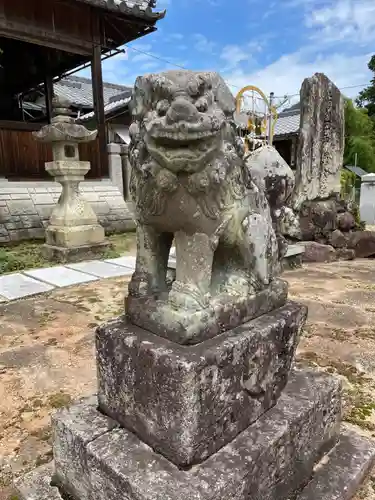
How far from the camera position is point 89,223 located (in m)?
5.80

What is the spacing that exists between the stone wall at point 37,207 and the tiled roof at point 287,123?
29.0ft

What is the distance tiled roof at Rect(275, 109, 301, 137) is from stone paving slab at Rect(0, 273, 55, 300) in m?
12.2

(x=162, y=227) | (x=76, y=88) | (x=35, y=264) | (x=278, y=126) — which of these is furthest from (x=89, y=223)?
(x=278, y=126)

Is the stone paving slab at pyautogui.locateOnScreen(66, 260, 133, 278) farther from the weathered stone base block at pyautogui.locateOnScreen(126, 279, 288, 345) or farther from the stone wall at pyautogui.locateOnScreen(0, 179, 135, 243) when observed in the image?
the weathered stone base block at pyautogui.locateOnScreen(126, 279, 288, 345)

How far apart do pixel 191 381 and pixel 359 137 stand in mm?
16243

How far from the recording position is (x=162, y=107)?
1.07 meters

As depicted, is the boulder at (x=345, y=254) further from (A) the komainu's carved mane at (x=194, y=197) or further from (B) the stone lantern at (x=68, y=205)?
(A) the komainu's carved mane at (x=194, y=197)

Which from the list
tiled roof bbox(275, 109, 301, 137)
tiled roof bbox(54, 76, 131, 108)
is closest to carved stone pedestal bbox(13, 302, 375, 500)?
tiled roof bbox(54, 76, 131, 108)

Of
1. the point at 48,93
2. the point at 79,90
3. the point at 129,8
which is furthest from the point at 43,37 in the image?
the point at 79,90

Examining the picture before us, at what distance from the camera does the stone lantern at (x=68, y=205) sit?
5.45 metres

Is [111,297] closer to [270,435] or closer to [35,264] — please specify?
[35,264]

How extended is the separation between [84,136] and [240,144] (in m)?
4.99

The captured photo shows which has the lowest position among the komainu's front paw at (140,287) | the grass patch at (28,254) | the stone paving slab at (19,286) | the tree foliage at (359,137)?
the stone paving slab at (19,286)

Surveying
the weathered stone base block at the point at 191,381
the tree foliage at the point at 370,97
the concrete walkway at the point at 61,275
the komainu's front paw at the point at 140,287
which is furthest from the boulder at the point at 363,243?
the tree foliage at the point at 370,97
